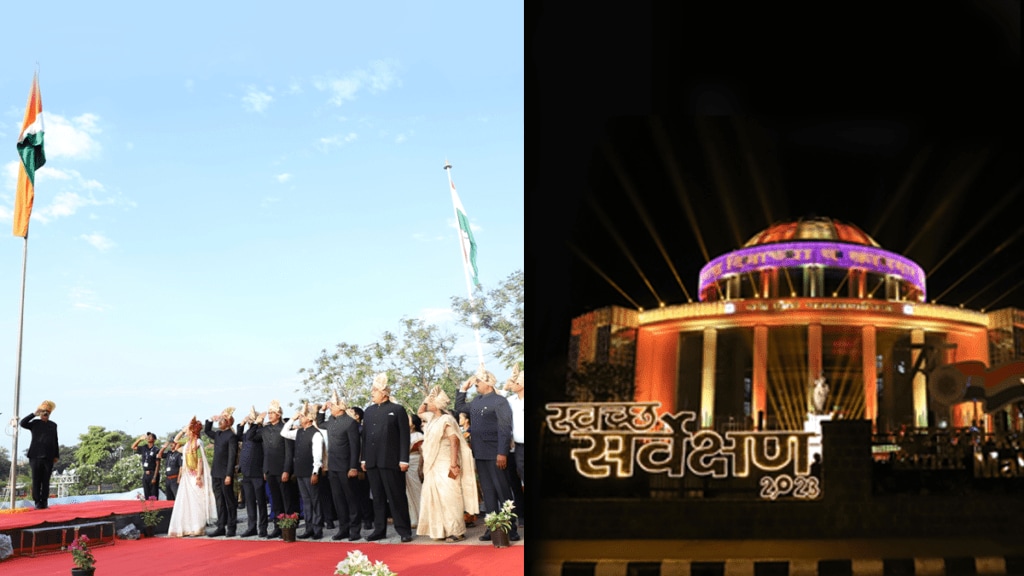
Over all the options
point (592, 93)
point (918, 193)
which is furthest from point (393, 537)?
Result: point (918, 193)

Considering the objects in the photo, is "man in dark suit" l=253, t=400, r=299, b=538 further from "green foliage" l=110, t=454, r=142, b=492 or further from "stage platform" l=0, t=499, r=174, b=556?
"green foliage" l=110, t=454, r=142, b=492

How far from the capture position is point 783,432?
4.64m

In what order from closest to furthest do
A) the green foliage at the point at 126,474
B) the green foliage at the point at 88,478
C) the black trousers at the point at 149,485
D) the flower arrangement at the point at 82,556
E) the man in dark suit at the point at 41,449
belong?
the flower arrangement at the point at 82,556, the man in dark suit at the point at 41,449, the black trousers at the point at 149,485, the green foliage at the point at 88,478, the green foliage at the point at 126,474

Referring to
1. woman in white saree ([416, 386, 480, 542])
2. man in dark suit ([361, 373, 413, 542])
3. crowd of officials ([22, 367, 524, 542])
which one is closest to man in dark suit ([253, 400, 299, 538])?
crowd of officials ([22, 367, 524, 542])

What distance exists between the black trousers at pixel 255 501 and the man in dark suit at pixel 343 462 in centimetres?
91

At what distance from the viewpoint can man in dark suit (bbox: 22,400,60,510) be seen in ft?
27.3

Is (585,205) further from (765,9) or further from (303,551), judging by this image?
(303,551)

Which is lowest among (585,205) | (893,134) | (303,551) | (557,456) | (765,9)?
(303,551)

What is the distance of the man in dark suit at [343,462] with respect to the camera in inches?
264

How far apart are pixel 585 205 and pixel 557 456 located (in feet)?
4.23

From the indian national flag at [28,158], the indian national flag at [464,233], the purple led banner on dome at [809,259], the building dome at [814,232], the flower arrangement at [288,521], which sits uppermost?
the indian national flag at [28,158]

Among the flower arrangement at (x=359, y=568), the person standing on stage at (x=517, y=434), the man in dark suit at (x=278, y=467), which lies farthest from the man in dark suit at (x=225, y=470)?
the flower arrangement at (x=359, y=568)

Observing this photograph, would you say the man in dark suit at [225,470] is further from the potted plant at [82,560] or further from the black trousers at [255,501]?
the potted plant at [82,560]

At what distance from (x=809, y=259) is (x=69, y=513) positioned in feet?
20.7
